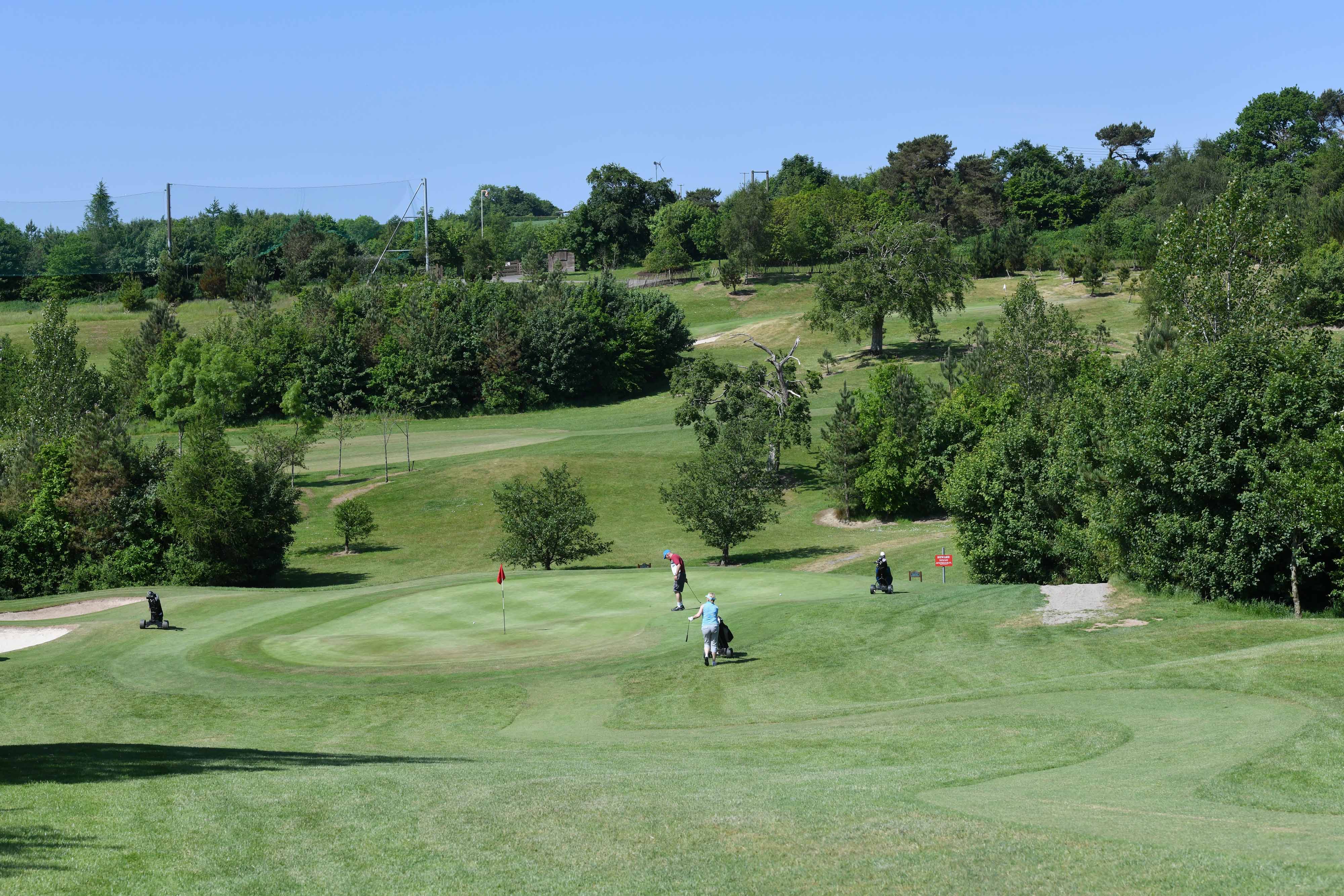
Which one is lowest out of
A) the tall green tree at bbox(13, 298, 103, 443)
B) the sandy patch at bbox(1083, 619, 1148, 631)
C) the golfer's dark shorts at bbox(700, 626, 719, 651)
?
the sandy patch at bbox(1083, 619, 1148, 631)

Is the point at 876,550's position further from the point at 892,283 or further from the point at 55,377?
the point at 55,377

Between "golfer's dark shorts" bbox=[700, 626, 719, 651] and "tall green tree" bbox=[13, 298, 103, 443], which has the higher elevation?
"tall green tree" bbox=[13, 298, 103, 443]

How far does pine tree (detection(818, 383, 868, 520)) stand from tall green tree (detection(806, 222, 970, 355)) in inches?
1317

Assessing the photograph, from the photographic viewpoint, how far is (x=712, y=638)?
2694 centimetres

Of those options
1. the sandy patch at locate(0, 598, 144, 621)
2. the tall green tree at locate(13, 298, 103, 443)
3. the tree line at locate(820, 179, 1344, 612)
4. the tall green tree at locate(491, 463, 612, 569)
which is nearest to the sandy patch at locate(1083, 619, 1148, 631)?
the tree line at locate(820, 179, 1344, 612)

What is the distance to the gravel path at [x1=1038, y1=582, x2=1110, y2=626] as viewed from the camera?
29.5m

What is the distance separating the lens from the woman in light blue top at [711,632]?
87.7ft

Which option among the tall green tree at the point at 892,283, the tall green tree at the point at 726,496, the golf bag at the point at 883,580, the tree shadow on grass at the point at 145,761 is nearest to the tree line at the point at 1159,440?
the golf bag at the point at 883,580

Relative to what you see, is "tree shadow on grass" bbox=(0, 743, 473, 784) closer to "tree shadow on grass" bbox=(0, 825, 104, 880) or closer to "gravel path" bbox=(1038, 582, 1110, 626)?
"tree shadow on grass" bbox=(0, 825, 104, 880)

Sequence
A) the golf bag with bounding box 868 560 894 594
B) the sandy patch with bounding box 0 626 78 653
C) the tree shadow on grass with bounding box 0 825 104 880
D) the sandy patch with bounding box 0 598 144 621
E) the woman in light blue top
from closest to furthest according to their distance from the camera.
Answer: the tree shadow on grass with bounding box 0 825 104 880 < the woman in light blue top < the golf bag with bounding box 868 560 894 594 < the sandy patch with bounding box 0 626 78 653 < the sandy patch with bounding box 0 598 144 621

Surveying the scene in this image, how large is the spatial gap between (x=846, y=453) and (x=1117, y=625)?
37.6m

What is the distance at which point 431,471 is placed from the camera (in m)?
76.7

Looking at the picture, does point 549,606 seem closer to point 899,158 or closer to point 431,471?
point 431,471

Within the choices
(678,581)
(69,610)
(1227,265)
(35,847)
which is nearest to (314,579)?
(69,610)
